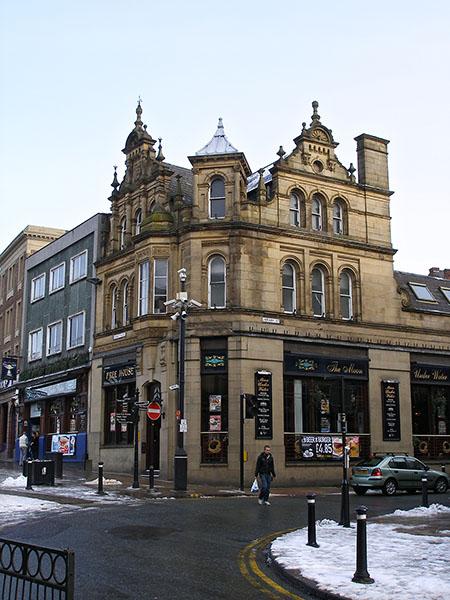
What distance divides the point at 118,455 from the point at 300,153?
16.2m

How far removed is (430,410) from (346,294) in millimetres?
7267

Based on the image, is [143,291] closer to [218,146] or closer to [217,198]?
[217,198]

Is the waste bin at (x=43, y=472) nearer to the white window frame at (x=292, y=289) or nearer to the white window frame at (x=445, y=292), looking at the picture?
the white window frame at (x=292, y=289)

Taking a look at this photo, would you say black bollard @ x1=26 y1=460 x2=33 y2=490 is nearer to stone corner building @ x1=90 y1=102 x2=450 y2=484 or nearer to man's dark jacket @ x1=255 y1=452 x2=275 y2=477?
stone corner building @ x1=90 y1=102 x2=450 y2=484

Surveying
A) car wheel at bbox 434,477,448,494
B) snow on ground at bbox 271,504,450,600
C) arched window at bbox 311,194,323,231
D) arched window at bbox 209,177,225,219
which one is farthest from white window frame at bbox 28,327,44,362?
snow on ground at bbox 271,504,450,600

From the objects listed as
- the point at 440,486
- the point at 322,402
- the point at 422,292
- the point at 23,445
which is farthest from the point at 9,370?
the point at 440,486

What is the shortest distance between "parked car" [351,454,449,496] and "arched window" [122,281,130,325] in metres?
13.8

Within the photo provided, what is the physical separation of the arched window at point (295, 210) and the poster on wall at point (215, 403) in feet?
28.5

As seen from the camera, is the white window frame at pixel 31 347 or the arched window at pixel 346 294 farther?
the white window frame at pixel 31 347

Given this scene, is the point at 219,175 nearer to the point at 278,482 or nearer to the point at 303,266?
the point at 303,266

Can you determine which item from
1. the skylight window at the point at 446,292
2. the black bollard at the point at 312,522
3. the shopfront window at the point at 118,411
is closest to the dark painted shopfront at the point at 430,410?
the skylight window at the point at 446,292

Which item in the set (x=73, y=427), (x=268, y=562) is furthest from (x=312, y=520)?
(x=73, y=427)

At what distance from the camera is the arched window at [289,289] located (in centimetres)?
3191

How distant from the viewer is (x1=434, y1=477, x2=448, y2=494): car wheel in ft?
87.4
